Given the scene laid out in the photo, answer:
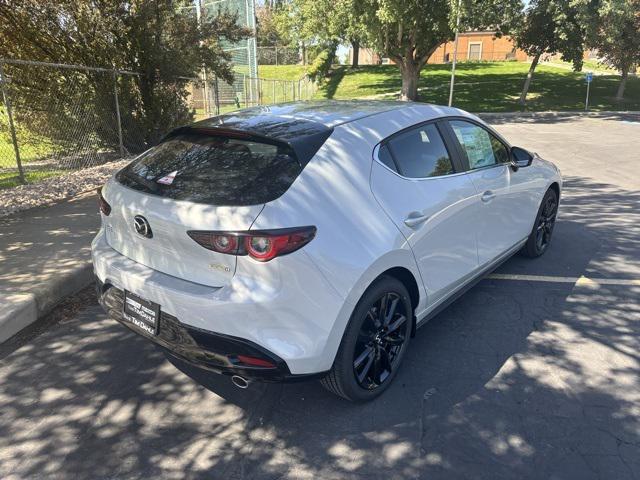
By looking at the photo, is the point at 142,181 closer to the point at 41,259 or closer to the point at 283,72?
the point at 41,259

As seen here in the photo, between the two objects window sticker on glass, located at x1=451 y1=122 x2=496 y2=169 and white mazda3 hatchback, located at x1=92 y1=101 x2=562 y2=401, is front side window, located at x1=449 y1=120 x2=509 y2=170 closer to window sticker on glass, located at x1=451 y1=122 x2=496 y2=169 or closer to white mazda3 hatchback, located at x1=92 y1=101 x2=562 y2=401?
window sticker on glass, located at x1=451 y1=122 x2=496 y2=169

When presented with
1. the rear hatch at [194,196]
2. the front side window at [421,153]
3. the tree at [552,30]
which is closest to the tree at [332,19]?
the tree at [552,30]

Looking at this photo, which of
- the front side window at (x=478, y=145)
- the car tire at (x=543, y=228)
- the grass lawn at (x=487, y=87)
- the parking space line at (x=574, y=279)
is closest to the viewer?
the front side window at (x=478, y=145)

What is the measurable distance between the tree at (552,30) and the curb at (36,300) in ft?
81.9

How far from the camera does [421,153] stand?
3428 mm

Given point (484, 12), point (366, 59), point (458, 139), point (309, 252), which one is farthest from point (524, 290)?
point (366, 59)

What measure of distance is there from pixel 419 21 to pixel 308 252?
22.4 m

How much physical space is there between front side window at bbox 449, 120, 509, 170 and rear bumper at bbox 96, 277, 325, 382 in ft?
7.27

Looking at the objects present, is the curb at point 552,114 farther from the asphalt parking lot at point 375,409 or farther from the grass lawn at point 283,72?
the asphalt parking lot at point 375,409

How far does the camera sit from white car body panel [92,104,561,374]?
2463mm

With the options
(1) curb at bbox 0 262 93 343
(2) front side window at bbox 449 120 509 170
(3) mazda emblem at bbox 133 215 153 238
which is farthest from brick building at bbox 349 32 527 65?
(3) mazda emblem at bbox 133 215 153 238

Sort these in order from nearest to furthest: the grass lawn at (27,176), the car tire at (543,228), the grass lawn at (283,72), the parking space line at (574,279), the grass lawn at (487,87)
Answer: the parking space line at (574,279), the car tire at (543,228), the grass lawn at (27,176), the grass lawn at (487,87), the grass lawn at (283,72)

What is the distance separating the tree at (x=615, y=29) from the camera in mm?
21859

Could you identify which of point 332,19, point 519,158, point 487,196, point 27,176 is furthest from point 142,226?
point 332,19
